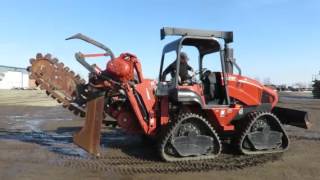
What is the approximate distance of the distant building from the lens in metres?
104

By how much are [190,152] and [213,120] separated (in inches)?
41.0

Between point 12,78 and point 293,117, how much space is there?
103630 mm

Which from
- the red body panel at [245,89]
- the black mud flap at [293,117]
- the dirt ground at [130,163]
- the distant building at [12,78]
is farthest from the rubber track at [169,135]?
the distant building at [12,78]

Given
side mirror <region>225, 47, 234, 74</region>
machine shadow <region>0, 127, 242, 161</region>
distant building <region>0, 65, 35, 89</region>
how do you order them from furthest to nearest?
distant building <region>0, 65, 35, 89</region>, side mirror <region>225, 47, 234, 74</region>, machine shadow <region>0, 127, 242, 161</region>

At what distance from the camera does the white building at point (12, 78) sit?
340 feet

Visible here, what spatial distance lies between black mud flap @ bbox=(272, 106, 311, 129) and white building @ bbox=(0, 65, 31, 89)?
95832 millimetres

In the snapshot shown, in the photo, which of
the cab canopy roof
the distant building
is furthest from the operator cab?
the distant building

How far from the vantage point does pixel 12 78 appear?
353ft

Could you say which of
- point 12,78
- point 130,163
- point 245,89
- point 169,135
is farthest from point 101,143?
point 12,78

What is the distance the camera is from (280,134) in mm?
10156

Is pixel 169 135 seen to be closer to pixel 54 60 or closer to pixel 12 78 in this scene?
pixel 54 60

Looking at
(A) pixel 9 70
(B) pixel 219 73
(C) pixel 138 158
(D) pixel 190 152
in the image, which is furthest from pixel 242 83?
(A) pixel 9 70

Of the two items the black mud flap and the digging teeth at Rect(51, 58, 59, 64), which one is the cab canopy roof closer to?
the black mud flap

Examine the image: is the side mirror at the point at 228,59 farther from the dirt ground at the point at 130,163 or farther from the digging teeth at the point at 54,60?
the digging teeth at the point at 54,60
